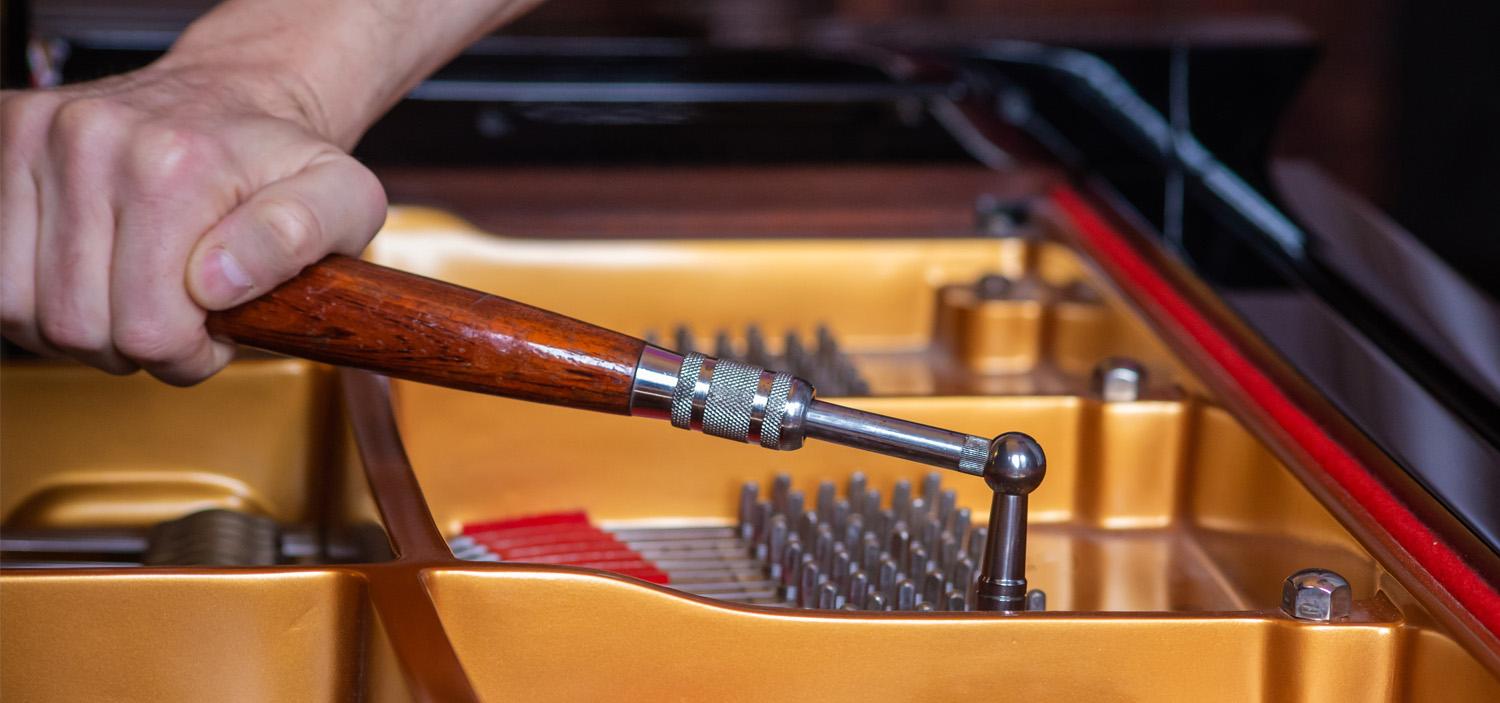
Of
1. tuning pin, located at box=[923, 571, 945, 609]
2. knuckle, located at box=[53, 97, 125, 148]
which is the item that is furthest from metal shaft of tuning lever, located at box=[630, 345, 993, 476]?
knuckle, located at box=[53, 97, 125, 148]

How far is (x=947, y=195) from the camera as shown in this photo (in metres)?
1.77

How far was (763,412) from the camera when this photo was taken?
3.00 ft

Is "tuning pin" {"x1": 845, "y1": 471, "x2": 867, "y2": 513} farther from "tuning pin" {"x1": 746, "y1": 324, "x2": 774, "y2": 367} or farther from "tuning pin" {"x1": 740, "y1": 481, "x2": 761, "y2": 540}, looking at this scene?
"tuning pin" {"x1": 746, "y1": 324, "x2": 774, "y2": 367}

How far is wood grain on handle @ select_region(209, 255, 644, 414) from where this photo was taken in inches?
37.1

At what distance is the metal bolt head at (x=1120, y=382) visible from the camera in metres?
1.26

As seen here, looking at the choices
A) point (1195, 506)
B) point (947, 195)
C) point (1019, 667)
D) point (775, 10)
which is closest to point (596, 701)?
point (1019, 667)

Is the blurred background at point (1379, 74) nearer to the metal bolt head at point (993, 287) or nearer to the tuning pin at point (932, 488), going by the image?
the metal bolt head at point (993, 287)

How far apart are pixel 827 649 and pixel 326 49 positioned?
0.57 meters

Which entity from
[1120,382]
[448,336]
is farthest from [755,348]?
[448,336]

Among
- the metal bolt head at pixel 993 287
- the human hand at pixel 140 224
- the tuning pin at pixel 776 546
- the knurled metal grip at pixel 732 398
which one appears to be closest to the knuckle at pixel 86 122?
the human hand at pixel 140 224

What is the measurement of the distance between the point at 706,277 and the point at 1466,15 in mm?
2933

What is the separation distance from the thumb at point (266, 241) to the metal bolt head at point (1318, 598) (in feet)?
1.97

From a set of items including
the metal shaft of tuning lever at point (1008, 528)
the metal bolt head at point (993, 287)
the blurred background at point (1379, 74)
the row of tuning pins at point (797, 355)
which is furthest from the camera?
the blurred background at point (1379, 74)

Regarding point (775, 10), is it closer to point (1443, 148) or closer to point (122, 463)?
point (1443, 148)
